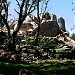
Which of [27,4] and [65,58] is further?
[27,4]

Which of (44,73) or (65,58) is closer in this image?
(44,73)

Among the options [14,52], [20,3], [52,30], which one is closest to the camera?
[14,52]

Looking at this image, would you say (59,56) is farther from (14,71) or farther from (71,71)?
(14,71)

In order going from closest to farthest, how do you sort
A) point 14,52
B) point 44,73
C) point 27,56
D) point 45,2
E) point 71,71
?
point 44,73 < point 71,71 < point 27,56 < point 14,52 < point 45,2

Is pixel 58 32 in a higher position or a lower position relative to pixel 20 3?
lower

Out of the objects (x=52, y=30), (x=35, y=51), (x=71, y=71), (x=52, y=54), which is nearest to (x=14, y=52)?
(x=35, y=51)

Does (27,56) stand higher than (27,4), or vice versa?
(27,4)

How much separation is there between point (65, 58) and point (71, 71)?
8.32m

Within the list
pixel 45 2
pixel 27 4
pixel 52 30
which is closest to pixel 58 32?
pixel 52 30

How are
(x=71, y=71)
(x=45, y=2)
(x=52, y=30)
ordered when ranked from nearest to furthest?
(x=71, y=71) < (x=45, y=2) < (x=52, y=30)

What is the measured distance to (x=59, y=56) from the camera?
3122cm

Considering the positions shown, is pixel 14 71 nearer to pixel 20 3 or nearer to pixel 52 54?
pixel 52 54

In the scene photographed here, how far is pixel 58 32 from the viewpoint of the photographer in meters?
66.6

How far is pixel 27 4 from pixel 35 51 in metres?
9.01
